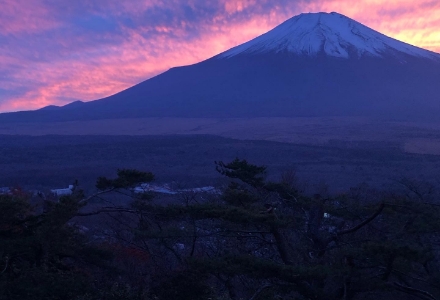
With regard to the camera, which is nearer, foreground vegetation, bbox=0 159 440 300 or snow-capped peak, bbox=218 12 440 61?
foreground vegetation, bbox=0 159 440 300

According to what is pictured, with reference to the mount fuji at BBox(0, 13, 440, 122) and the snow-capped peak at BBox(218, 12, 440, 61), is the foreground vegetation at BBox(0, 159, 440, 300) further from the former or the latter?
the snow-capped peak at BBox(218, 12, 440, 61)

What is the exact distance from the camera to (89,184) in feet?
75.2

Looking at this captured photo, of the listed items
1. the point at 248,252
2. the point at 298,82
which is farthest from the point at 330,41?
the point at 248,252

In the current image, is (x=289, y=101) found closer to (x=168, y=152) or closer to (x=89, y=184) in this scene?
(x=168, y=152)

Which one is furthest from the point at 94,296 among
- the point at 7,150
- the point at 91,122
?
the point at 91,122

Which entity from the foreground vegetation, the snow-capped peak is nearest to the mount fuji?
the snow-capped peak

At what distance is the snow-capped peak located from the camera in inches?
3755

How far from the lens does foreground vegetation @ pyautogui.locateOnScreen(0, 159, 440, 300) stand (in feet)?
18.0

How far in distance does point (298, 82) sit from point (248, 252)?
272 ft

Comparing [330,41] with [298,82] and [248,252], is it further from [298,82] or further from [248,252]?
[248,252]

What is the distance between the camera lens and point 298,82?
87812 mm

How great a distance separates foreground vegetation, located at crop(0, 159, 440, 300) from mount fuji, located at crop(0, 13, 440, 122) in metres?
59.6

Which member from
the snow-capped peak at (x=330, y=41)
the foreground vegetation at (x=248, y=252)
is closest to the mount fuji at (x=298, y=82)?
the snow-capped peak at (x=330, y=41)

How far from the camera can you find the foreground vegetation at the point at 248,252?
18.0ft
